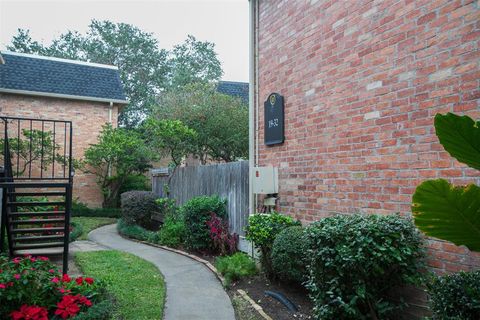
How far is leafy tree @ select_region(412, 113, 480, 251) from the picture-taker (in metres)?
1.79

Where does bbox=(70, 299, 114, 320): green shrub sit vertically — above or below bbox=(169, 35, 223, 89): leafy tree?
below

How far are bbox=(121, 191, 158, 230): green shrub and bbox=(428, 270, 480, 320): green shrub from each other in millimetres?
8116

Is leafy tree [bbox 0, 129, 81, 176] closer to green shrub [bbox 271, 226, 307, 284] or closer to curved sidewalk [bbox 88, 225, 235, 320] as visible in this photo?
curved sidewalk [bbox 88, 225, 235, 320]

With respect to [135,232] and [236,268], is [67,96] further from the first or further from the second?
[236,268]

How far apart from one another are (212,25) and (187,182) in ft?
72.4

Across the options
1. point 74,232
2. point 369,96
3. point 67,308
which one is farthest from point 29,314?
point 74,232

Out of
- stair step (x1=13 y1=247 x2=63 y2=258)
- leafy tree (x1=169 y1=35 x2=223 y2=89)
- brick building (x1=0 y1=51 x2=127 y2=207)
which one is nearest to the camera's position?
stair step (x1=13 y1=247 x2=63 y2=258)

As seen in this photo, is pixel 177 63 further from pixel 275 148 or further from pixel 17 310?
pixel 17 310

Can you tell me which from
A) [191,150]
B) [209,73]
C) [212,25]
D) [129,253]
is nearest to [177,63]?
[209,73]

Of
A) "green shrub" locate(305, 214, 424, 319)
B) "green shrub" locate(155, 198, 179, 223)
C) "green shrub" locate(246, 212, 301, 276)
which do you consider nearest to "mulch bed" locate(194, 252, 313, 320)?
"green shrub" locate(246, 212, 301, 276)

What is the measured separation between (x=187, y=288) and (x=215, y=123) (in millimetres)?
7277

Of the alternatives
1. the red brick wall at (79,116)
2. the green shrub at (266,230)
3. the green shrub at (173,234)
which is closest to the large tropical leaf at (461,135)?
the green shrub at (266,230)

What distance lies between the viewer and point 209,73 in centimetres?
2739

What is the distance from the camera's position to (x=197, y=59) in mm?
27969
